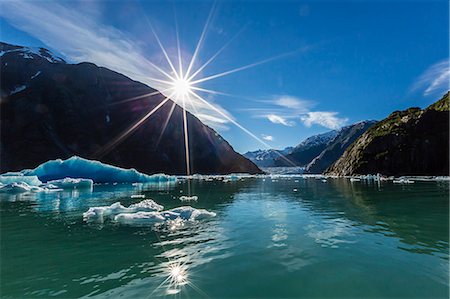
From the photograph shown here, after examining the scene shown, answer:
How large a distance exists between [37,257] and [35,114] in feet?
522

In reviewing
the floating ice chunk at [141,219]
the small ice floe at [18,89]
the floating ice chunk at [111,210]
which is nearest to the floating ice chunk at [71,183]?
the floating ice chunk at [111,210]

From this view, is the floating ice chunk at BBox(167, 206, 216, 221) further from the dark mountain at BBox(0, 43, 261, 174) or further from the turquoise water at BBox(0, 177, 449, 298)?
the dark mountain at BBox(0, 43, 261, 174)

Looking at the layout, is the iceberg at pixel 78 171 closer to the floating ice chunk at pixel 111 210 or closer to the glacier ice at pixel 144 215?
the floating ice chunk at pixel 111 210

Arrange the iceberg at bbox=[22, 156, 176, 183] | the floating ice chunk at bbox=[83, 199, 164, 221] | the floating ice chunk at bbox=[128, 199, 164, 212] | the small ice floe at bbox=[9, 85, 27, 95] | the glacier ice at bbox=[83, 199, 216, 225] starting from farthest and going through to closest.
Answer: the small ice floe at bbox=[9, 85, 27, 95] < the iceberg at bbox=[22, 156, 176, 183] < the floating ice chunk at bbox=[128, 199, 164, 212] < the floating ice chunk at bbox=[83, 199, 164, 221] < the glacier ice at bbox=[83, 199, 216, 225]

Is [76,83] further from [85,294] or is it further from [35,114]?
[85,294]

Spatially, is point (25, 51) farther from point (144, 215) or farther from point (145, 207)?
point (144, 215)

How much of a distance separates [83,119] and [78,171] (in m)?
105

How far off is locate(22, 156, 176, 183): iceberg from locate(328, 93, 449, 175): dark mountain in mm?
92269

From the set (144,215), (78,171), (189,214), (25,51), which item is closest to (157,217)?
(144,215)

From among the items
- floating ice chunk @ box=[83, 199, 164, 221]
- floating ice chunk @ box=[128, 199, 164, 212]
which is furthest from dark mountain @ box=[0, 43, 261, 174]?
floating ice chunk @ box=[128, 199, 164, 212]

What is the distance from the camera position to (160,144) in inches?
6929

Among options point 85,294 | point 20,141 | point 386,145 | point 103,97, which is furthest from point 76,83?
point 85,294

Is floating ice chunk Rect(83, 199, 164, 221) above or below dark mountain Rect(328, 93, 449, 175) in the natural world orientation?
below

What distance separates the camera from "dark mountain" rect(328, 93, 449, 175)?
96.1 m
